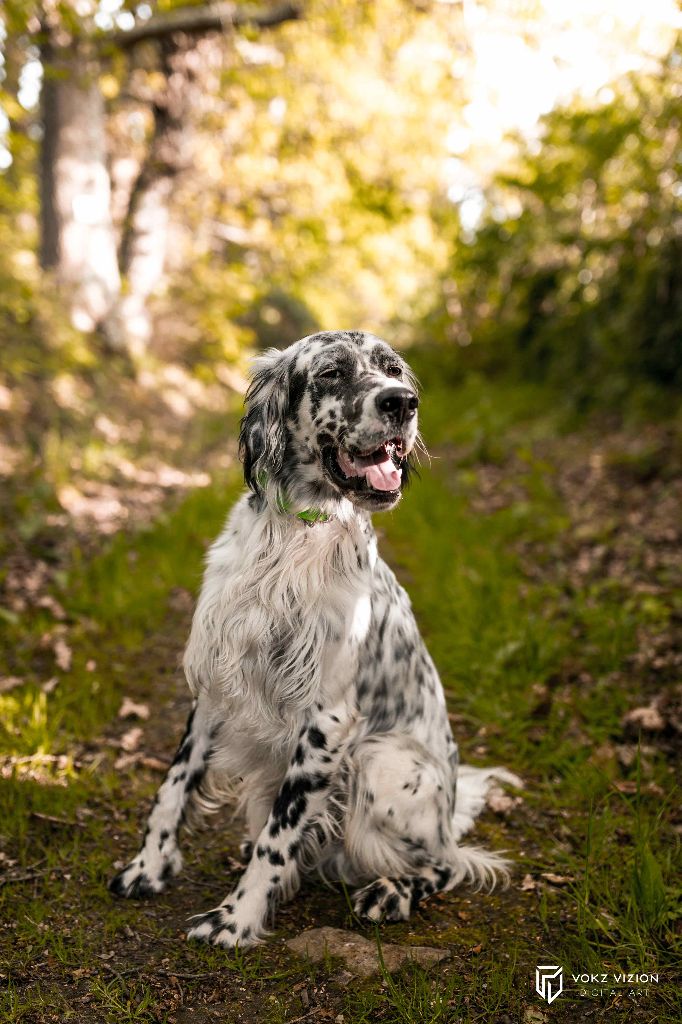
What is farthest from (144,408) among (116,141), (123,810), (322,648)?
(322,648)

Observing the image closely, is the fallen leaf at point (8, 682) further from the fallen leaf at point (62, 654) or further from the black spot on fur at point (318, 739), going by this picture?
the black spot on fur at point (318, 739)

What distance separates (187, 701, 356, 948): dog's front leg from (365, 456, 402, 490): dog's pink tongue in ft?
2.30

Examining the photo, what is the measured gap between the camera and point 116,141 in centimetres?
1073

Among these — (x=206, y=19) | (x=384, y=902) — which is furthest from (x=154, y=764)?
(x=206, y=19)

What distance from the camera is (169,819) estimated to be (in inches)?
109

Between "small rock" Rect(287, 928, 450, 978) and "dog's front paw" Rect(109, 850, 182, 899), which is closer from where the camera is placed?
"small rock" Rect(287, 928, 450, 978)

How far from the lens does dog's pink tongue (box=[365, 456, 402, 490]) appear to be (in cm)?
261

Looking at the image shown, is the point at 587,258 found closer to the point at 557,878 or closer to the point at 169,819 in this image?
the point at 557,878

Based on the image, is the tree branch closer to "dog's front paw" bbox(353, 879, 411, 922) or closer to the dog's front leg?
the dog's front leg

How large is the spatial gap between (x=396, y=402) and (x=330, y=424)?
245mm

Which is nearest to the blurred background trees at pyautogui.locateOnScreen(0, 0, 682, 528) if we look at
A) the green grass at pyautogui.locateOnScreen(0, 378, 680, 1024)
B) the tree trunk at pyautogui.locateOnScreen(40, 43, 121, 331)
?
the tree trunk at pyautogui.locateOnScreen(40, 43, 121, 331)

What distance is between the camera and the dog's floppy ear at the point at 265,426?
2752 millimetres

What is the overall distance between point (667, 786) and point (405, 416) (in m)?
1.94

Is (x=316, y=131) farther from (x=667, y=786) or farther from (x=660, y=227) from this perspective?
(x=667, y=786)
